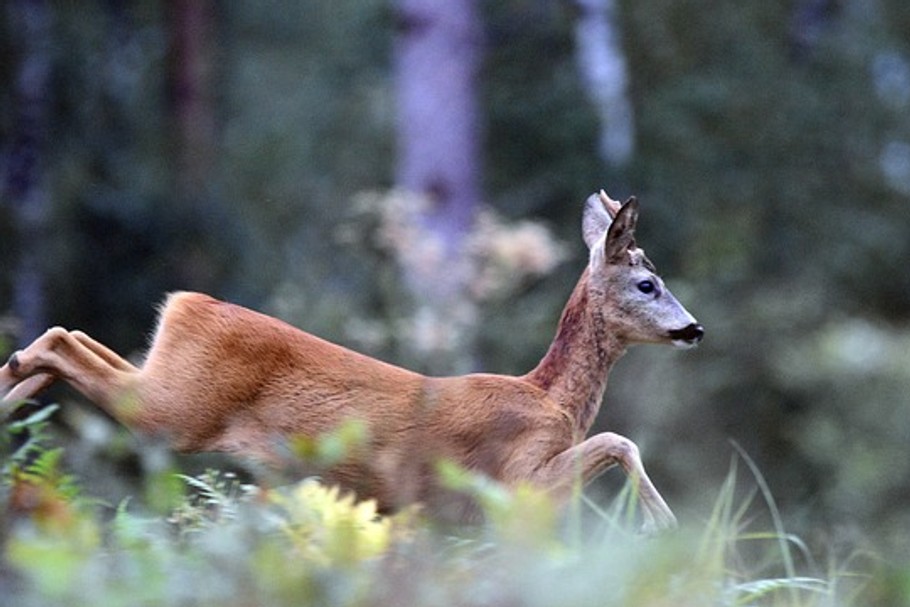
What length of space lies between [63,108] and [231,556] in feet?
51.6

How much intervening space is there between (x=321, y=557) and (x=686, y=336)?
3107mm

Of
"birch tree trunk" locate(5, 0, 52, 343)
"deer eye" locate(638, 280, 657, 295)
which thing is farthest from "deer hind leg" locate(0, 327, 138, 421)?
"birch tree trunk" locate(5, 0, 52, 343)

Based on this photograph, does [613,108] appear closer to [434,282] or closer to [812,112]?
[812,112]

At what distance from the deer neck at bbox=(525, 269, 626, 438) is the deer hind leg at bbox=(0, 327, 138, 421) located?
134 cm

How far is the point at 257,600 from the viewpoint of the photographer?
386 centimetres

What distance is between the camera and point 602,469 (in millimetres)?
6492

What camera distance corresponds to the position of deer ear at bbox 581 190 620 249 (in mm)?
7523

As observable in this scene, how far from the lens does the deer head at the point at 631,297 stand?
7.13 meters

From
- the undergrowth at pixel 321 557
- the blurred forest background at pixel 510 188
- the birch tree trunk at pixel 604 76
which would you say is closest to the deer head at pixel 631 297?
the blurred forest background at pixel 510 188

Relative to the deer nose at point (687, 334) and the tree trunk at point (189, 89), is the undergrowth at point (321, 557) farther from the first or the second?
the tree trunk at point (189, 89)

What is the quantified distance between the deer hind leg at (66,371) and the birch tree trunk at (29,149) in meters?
10.2

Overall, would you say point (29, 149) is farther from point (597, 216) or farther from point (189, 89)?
point (597, 216)

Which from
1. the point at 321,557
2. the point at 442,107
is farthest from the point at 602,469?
the point at 442,107

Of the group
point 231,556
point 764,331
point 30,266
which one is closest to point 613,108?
point 764,331
